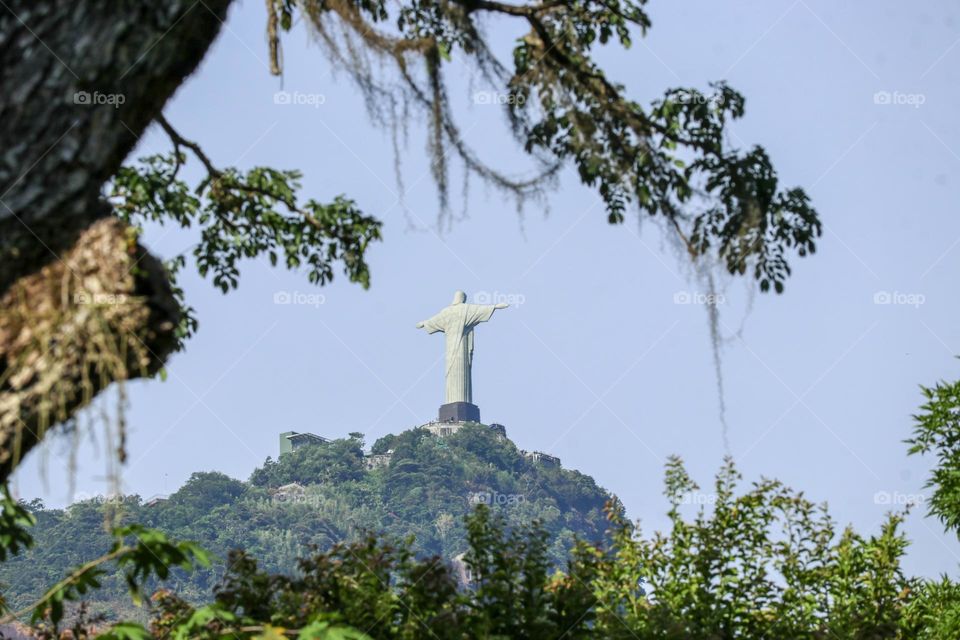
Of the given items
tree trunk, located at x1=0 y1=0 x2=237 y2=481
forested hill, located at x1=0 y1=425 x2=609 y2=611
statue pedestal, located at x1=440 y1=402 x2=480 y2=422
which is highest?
statue pedestal, located at x1=440 y1=402 x2=480 y2=422

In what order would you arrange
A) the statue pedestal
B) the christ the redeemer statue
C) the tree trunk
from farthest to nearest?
the statue pedestal
the christ the redeemer statue
the tree trunk

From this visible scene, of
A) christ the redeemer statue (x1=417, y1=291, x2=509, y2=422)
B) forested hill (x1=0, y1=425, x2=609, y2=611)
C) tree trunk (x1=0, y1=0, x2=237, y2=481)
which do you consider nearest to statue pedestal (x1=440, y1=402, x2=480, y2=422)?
christ the redeemer statue (x1=417, y1=291, x2=509, y2=422)

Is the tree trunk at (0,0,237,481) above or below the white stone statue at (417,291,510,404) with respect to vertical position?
below

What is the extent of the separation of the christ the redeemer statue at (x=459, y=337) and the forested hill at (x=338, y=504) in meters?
11.5

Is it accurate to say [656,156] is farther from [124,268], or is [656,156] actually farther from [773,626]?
[773,626]

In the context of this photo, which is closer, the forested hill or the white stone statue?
the white stone statue

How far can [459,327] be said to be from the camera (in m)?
98.1

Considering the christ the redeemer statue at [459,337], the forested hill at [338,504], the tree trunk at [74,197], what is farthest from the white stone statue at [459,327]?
the tree trunk at [74,197]

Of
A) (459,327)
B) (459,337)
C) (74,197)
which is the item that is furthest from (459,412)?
(74,197)

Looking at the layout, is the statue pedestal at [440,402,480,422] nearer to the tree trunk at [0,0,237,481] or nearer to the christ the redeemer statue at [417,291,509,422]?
the christ the redeemer statue at [417,291,509,422]

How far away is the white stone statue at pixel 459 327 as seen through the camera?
311ft

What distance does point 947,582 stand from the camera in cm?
975

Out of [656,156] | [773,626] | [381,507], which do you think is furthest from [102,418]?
[381,507]

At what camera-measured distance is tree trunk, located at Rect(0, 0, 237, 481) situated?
2.57m
